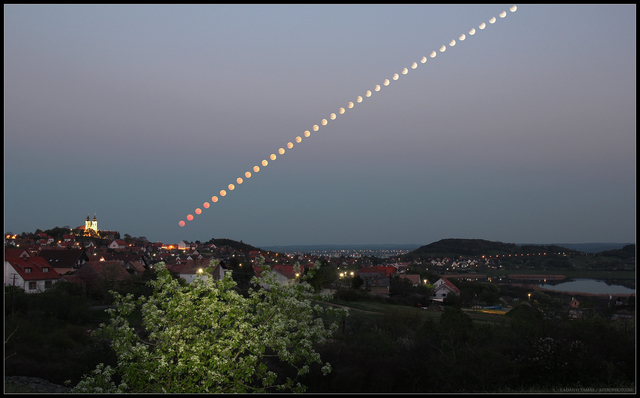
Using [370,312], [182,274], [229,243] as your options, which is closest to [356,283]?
[370,312]

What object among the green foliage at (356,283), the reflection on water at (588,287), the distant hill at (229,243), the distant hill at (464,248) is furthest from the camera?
the distant hill at (229,243)

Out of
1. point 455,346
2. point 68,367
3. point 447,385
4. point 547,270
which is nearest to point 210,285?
point 447,385

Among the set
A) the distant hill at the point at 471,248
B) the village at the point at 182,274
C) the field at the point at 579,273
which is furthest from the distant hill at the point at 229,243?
the field at the point at 579,273

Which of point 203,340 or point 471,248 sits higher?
point 203,340

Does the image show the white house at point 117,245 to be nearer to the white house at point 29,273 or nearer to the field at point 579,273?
the white house at point 29,273

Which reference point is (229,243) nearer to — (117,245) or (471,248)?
(117,245)

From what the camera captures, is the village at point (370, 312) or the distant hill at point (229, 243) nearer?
the village at point (370, 312)
